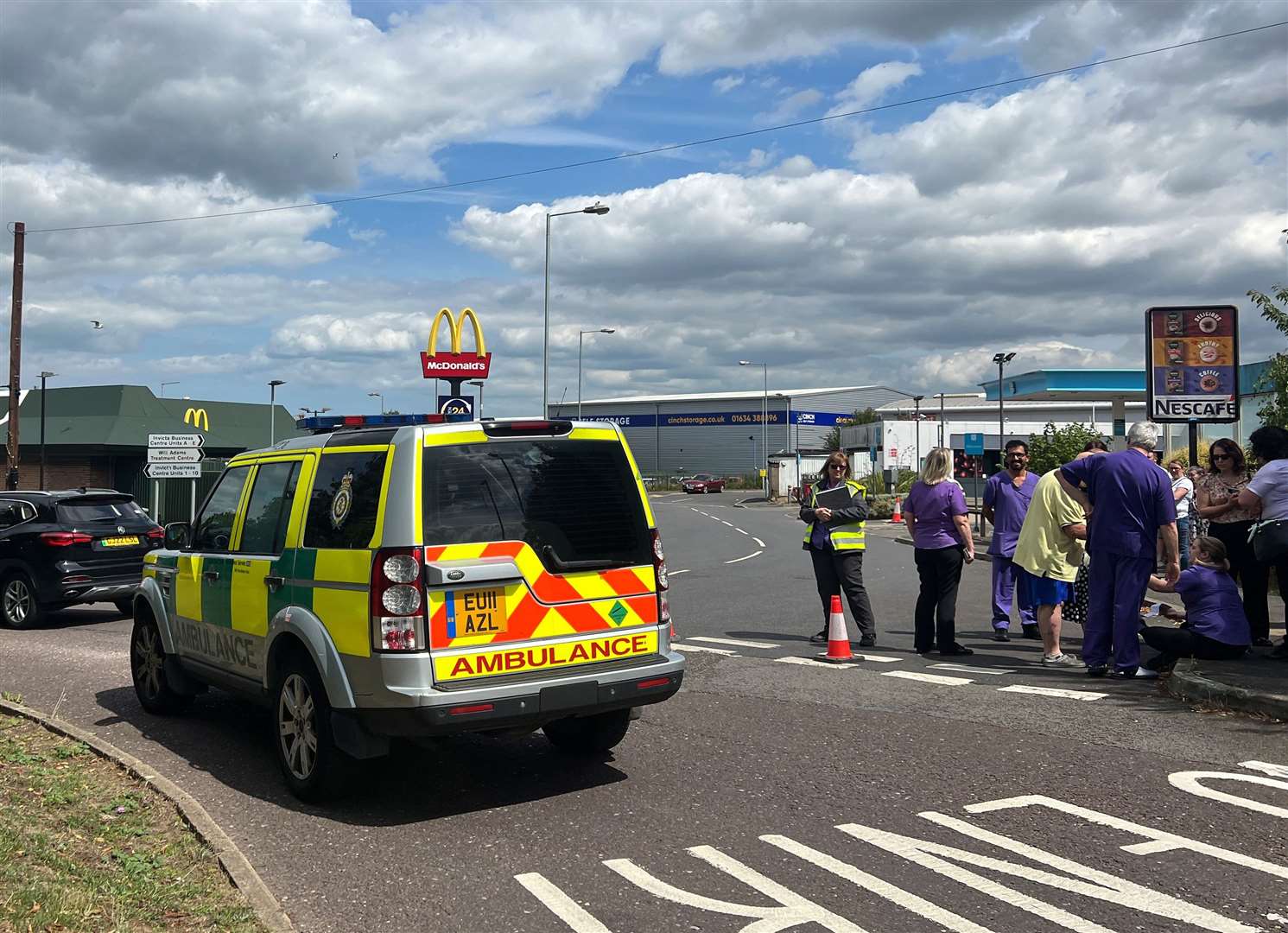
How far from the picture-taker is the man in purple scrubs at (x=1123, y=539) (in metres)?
8.49

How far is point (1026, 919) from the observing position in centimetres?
420

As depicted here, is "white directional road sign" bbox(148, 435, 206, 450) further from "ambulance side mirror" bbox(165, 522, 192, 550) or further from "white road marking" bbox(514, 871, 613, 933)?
"white road marking" bbox(514, 871, 613, 933)

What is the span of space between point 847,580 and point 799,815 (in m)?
5.45

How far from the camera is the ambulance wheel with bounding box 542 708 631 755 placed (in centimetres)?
661

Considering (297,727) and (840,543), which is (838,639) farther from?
(297,727)

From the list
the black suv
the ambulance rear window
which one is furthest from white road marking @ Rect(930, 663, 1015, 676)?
the black suv

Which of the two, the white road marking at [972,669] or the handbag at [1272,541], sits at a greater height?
the handbag at [1272,541]

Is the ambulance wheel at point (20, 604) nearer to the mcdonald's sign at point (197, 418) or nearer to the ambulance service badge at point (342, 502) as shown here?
the ambulance service badge at point (342, 502)

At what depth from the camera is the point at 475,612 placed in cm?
553

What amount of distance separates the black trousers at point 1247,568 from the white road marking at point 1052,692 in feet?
7.49

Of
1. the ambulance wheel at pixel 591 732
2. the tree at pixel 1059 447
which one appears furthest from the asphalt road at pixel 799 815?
the tree at pixel 1059 447

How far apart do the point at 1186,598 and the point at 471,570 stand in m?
5.88

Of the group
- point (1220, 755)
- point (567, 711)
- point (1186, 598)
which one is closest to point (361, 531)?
point (567, 711)

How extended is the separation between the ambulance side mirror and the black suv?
21.9 ft
